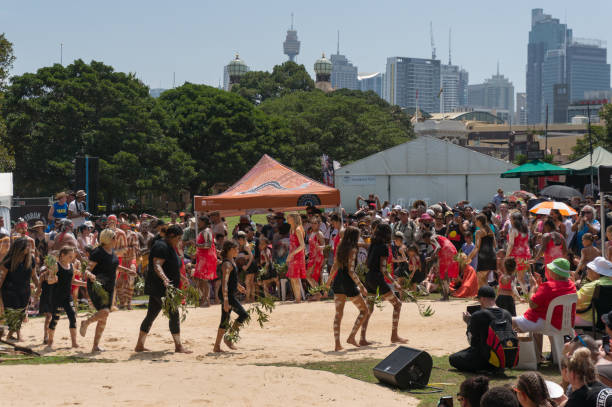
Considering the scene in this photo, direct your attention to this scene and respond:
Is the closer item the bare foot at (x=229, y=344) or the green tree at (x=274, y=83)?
the bare foot at (x=229, y=344)

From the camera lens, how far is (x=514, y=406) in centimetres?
501

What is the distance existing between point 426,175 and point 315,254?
68.0 ft

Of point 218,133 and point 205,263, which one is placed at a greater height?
point 218,133

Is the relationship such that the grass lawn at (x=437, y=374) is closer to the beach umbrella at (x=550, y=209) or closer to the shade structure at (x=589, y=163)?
the beach umbrella at (x=550, y=209)

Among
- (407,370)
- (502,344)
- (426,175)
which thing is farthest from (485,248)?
(426,175)

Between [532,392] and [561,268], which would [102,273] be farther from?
[532,392]

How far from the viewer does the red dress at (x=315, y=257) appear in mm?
15961

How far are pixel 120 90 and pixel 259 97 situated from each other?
45.2 metres

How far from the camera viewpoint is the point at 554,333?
9047 millimetres

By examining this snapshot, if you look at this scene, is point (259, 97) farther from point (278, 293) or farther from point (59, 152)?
point (278, 293)

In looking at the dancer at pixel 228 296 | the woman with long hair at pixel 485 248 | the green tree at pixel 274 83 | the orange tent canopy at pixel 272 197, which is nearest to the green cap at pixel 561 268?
the dancer at pixel 228 296

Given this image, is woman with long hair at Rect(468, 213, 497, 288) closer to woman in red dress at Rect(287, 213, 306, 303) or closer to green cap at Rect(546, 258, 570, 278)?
woman in red dress at Rect(287, 213, 306, 303)

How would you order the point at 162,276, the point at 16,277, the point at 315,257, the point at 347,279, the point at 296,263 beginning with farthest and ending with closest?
the point at 315,257
the point at 296,263
the point at 16,277
the point at 347,279
the point at 162,276

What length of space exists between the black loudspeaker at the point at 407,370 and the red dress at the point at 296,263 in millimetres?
7141
